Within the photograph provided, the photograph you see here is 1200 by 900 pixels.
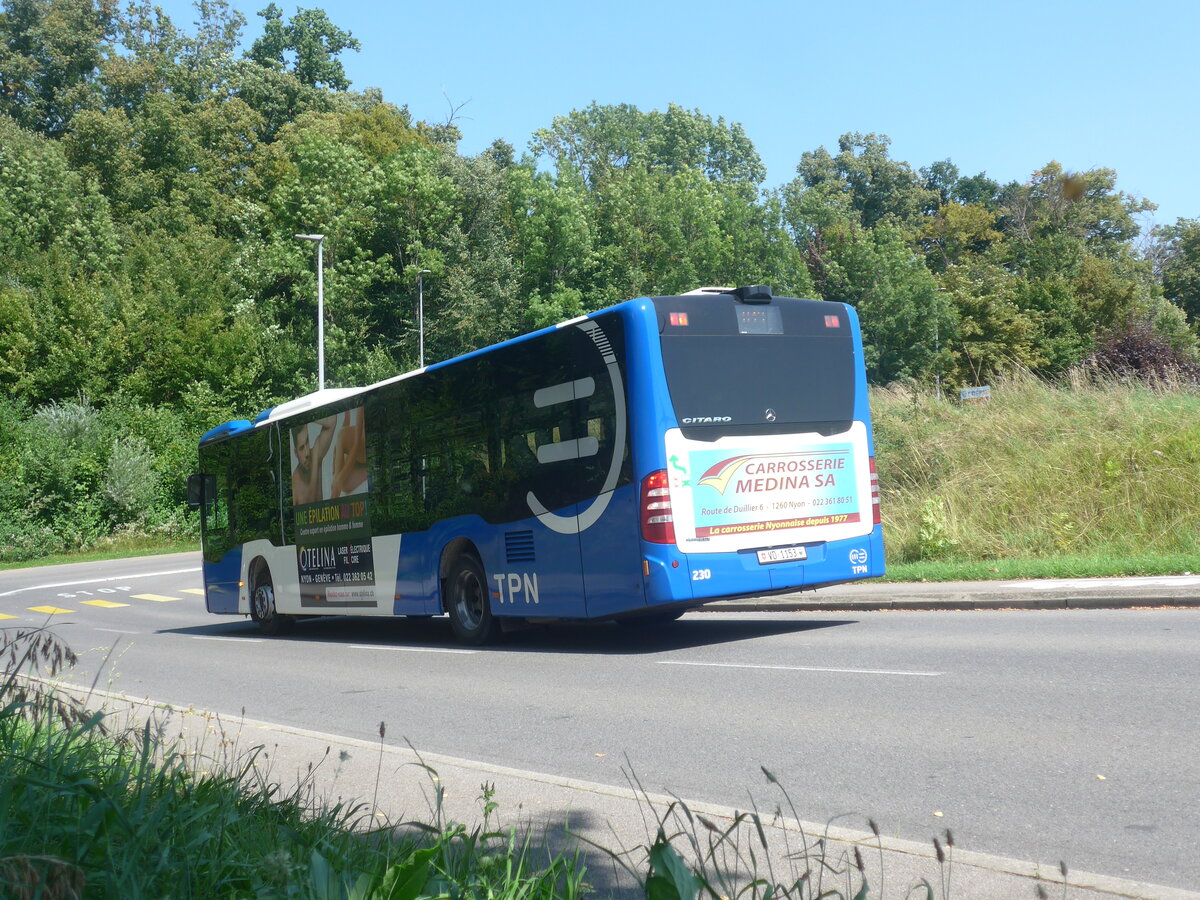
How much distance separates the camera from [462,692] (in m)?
10.2

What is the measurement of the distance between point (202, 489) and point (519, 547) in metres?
9.28

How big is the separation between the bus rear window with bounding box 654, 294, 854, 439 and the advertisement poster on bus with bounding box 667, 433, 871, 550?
0.68ft

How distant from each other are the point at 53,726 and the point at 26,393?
5199 cm

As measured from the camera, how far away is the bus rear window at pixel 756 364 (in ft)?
37.5

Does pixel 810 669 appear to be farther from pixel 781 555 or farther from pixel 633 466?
pixel 633 466

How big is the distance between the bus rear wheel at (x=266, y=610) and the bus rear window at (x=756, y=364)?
939 centimetres

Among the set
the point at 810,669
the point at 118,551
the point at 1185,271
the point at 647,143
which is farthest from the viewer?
the point at 647,143

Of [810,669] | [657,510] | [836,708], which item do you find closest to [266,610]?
[657,510]

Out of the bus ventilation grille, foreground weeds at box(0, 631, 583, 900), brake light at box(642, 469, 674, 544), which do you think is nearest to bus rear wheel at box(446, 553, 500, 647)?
the bus ventilation grille

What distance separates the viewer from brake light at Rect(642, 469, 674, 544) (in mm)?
10969

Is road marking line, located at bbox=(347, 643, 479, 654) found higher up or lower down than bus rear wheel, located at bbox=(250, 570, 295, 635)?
lower down

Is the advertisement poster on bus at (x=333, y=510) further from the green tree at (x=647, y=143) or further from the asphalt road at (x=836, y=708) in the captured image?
the green tree at (x=647, y=143)

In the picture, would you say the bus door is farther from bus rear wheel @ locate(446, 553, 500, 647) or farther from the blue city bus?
bus rear wheel @ locate(446, 553, 500, 647)

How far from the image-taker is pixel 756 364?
1192 centimetres
